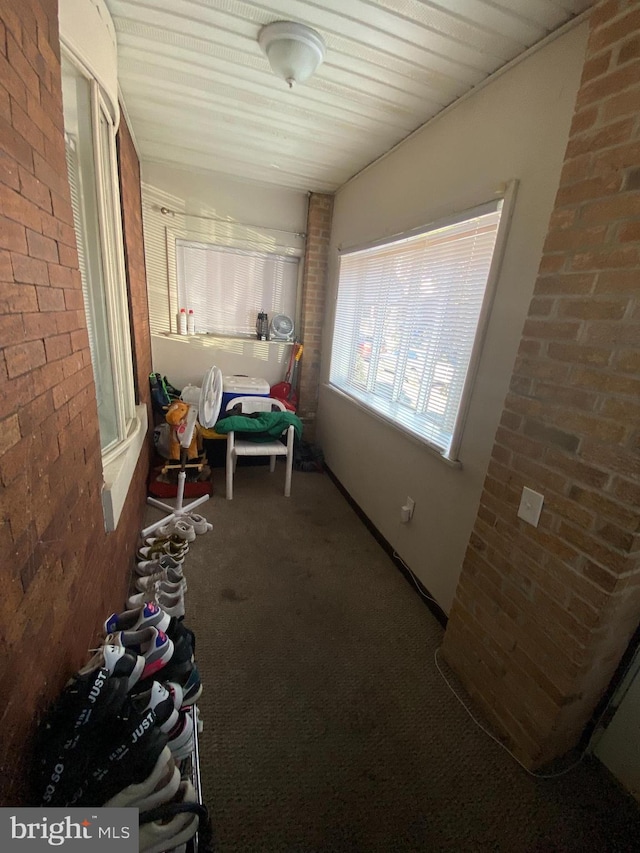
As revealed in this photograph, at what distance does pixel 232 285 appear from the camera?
3.53m

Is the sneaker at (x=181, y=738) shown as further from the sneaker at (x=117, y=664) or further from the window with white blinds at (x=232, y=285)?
the window with white blinds at (x=232, y=285)

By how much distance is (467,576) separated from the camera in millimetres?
1466

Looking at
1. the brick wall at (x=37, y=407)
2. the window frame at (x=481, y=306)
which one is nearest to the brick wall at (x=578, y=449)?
the window frame at (x=481, y=306)

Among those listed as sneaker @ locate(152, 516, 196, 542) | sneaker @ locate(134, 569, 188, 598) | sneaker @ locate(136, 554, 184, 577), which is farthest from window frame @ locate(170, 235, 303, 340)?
sneaker @ locate(134, 569, 188, 598)

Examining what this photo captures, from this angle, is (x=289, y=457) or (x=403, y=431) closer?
(x=403, y=431)

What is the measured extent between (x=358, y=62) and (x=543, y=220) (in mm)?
1160

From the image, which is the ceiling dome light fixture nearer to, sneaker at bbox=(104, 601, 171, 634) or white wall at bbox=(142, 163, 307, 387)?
white wall at bbox=(142, 163, 307, 387)

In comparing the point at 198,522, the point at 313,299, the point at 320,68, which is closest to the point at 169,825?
the point at 198,522

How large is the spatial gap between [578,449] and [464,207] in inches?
52.7

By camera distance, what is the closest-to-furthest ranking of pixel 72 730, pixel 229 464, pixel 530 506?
1. pixel 72 730
2. pixel 530 506
3. pixel 229 464

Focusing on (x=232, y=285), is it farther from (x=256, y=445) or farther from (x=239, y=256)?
(x=256, y=445)

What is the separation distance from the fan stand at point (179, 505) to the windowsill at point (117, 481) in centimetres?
64

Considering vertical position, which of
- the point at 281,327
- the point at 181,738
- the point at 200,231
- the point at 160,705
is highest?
the point at 200,231

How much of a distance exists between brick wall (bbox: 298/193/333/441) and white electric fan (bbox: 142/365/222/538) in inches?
54.5
